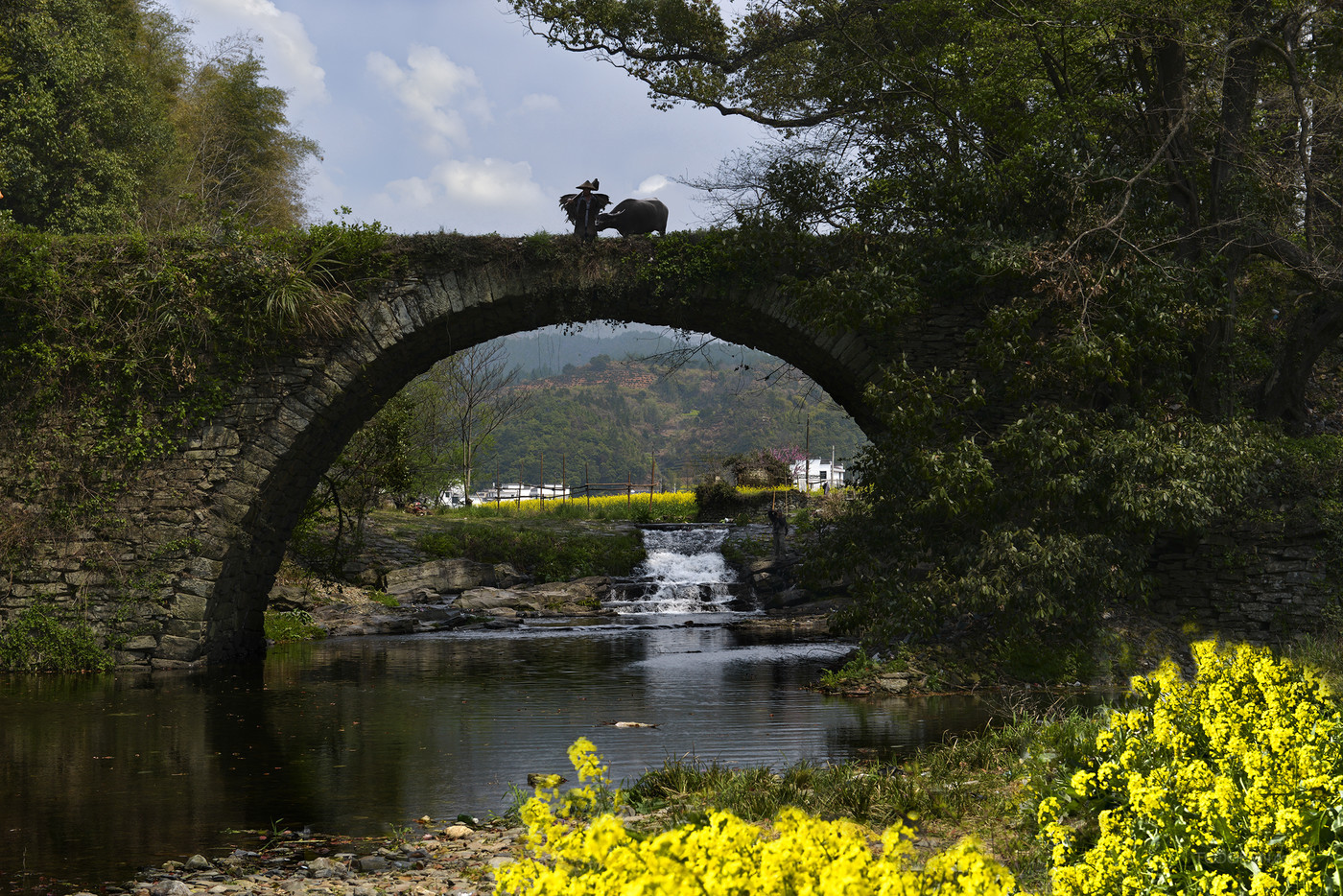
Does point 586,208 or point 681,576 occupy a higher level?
point 586,208

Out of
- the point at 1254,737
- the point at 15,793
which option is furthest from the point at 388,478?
the point at 1254,737

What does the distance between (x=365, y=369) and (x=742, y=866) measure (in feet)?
32.8

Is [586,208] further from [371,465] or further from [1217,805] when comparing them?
[1217,805]

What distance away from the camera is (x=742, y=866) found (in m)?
2.00

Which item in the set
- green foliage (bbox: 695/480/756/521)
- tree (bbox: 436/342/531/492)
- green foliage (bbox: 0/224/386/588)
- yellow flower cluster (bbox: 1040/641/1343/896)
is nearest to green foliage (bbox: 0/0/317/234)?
green foliage (bbox: 0/224/386/588)

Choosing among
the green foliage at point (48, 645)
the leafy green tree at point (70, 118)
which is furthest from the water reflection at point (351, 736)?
the leafy green tree at point (70, 118)

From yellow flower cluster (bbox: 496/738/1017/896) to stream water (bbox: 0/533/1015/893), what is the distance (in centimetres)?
308

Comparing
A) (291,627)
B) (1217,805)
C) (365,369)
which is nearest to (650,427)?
(291,627)

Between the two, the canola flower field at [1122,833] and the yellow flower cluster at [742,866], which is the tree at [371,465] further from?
the yellow flower cluster at [742,866]

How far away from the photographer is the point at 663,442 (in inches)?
3319

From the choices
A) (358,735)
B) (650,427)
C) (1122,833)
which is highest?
(650,427)

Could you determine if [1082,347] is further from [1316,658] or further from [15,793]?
[15,793]

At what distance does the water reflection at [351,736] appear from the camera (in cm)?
504

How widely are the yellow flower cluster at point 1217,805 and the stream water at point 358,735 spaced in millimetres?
2676
